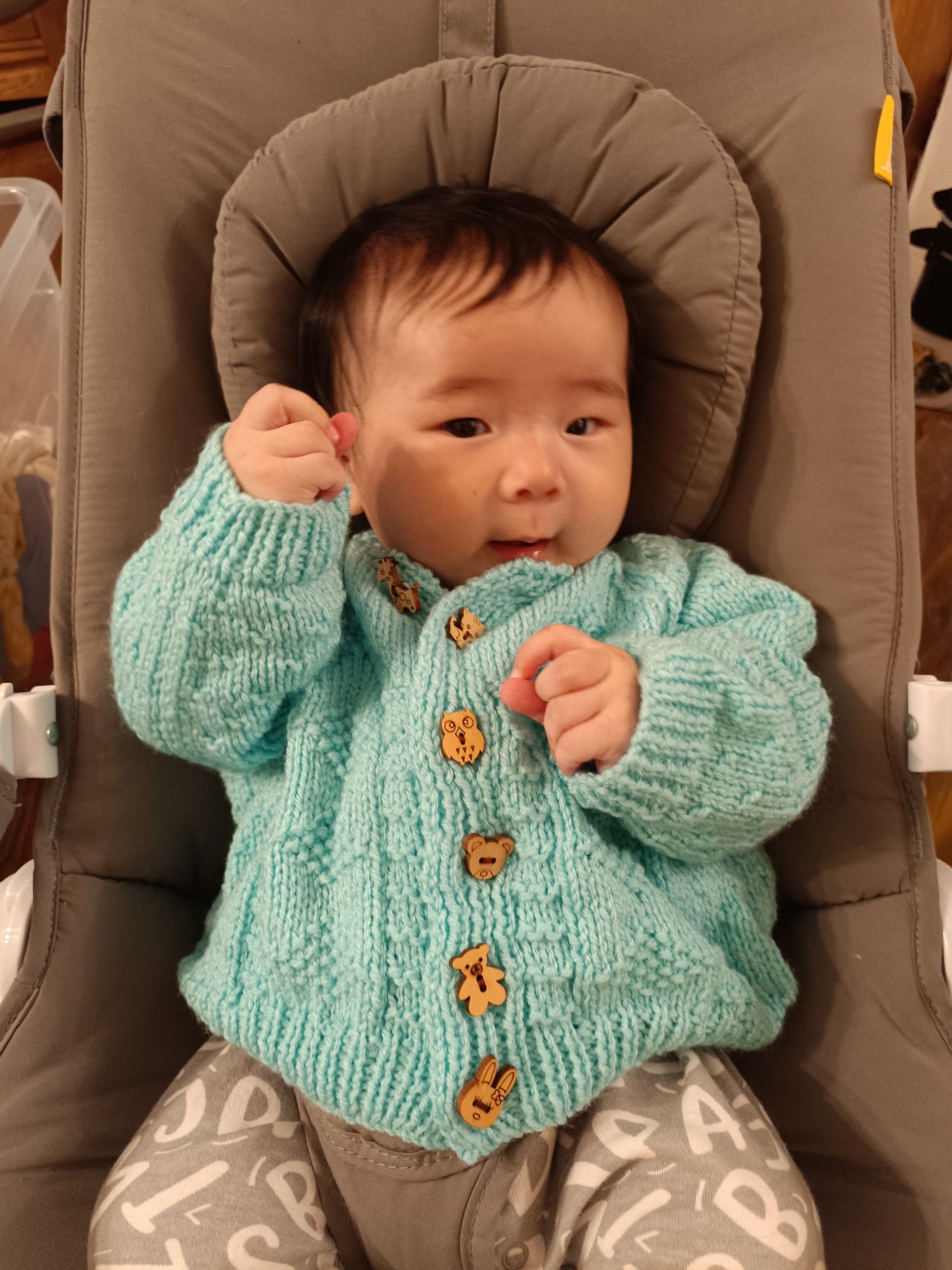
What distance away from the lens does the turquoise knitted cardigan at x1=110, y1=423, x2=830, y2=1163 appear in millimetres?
834

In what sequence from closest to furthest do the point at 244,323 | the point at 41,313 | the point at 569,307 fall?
the point at 569,307
the point at 244,323
the point at 41,313

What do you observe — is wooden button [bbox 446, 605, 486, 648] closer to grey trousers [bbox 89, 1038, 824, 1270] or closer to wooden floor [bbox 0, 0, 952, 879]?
grey trousers [bbox 89, 1038, 824, 1270]

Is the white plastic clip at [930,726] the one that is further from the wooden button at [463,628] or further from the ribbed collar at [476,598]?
the wooden button at [463,628]

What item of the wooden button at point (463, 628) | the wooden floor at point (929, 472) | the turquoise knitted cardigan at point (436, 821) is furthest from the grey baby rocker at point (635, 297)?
the wooden floor at point (929, 472)

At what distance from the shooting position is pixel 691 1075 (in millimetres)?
916

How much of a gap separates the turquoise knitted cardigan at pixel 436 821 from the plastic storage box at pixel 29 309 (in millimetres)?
757

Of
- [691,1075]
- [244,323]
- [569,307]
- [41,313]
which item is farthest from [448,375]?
[41,313]

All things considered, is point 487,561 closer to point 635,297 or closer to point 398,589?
point 398,589

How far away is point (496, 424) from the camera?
940 millimetres

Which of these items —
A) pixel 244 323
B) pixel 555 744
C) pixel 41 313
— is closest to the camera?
pixel 555 744

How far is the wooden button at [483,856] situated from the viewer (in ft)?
2.80

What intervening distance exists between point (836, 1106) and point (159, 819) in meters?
0.70

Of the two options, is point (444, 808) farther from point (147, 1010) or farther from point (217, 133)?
point (217, 133)

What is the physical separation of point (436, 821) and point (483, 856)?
47 mm
